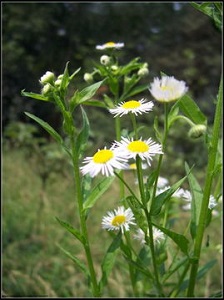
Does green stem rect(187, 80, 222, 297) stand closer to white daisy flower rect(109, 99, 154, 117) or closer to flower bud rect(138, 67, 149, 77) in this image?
white daisy flower rect(109, 99, 154, 117)

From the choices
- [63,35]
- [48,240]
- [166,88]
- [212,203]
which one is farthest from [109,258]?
[63,35]

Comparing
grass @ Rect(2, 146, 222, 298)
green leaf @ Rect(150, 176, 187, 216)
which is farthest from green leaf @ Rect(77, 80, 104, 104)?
grass @ Rect(2, 146, 222, 298)

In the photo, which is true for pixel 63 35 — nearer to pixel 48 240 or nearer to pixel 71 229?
pixel 48 240

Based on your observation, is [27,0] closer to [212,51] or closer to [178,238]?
[212,51]

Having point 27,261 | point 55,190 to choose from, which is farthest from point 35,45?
point 27,261

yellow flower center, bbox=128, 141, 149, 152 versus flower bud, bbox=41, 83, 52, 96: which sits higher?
flower bud, bbox=41, 83, 52, 96

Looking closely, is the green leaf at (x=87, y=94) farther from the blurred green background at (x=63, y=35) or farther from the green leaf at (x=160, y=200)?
the blurred green background at (x=63, y=35)

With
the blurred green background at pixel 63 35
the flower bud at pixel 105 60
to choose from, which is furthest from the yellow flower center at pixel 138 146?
the blurred green background at pixel 63 35
